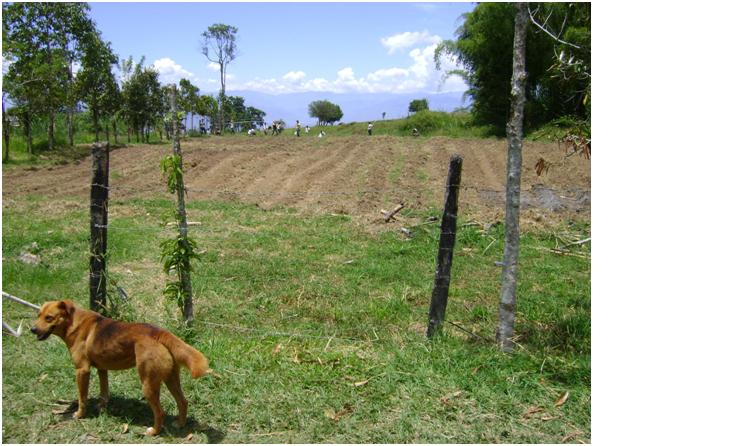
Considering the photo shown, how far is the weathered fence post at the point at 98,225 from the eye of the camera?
4.82m

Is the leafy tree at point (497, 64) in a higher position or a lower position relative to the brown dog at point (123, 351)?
higher

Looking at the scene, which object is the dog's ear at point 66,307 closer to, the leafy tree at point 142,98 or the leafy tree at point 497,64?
the leafy tree at point 497,64

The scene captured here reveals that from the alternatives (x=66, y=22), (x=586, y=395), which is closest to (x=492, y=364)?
(x=586, y=395)

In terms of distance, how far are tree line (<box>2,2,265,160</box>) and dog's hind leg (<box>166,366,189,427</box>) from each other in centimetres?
1055

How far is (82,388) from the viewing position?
3.61 metres

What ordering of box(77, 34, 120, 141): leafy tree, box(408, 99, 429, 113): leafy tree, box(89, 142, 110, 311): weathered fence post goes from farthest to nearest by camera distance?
box(408, 99, 429, 113): leafy tree → box(77, 34, 120, 141): leafy tree → box(89, 142, 110, 311): weathered fence post

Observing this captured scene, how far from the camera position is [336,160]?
1773 cm

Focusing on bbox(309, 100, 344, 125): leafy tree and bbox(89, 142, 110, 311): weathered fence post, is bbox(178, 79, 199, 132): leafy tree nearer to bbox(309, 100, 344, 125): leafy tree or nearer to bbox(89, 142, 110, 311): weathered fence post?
bbox(89, 142, 110, 311): weathered fence post

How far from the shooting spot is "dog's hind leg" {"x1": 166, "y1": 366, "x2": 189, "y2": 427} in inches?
135

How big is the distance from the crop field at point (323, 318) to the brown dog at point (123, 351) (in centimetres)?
23

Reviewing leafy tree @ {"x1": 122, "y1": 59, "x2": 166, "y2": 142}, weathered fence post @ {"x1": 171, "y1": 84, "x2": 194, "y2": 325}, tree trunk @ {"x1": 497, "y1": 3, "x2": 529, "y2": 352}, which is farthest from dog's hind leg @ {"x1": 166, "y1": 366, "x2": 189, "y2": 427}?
leafy tree @ {"x1": 122, "y1": 59, "x2": 166, "y2": 142}

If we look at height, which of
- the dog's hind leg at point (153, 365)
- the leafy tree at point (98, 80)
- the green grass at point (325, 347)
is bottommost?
the green grass at point (325, 347)

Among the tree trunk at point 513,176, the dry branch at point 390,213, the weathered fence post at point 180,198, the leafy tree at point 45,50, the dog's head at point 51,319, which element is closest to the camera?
the dog's head at point 51,319

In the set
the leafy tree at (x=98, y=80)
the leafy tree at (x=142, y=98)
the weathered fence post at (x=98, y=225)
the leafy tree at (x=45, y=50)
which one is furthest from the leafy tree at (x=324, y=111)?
the weathered fence post at (x=98, y=225)
